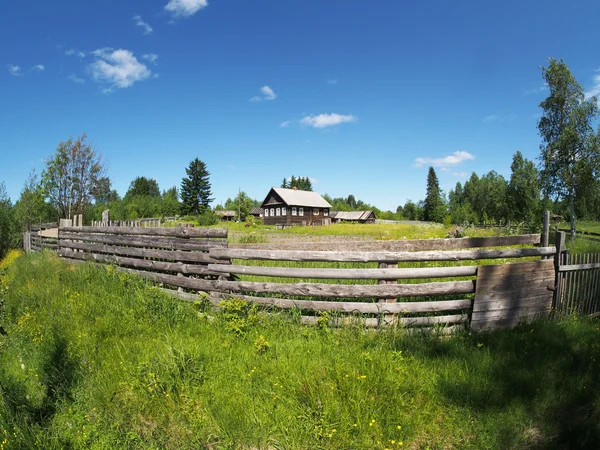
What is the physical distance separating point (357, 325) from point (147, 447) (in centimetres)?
315

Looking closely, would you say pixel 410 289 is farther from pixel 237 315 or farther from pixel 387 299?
pixel 237 315

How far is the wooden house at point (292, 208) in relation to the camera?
59219mm

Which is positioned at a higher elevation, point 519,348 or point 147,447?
point 519,348

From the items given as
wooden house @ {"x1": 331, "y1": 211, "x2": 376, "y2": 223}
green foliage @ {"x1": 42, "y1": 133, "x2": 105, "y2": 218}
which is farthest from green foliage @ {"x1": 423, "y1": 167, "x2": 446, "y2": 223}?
green foliage @ {"x1": 42, "y1": 133, "x2": 105, "y2": 218}

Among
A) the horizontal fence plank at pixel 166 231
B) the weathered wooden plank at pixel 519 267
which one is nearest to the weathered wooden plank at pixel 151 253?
the horizontal fence plank at pixel 166 231

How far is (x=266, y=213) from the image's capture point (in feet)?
210

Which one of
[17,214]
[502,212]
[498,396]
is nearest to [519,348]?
[498,396]

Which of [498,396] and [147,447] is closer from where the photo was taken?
[147,447]

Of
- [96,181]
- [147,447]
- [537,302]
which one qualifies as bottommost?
[147,447]

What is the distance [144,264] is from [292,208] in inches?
2011

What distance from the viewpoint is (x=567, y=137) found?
1166 inches

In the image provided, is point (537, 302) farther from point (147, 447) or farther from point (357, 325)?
point (147, 447)

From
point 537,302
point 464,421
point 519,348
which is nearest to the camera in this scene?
point 464,421

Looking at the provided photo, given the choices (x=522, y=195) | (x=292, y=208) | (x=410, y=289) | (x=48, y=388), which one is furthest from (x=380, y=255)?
(x=522, y=195)
